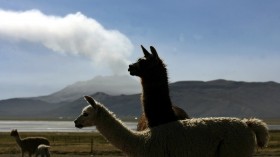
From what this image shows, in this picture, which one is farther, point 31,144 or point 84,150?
point 84,150

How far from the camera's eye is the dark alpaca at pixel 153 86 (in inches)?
298

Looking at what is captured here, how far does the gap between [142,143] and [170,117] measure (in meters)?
0.81

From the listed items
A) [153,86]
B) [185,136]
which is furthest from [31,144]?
[185,136]

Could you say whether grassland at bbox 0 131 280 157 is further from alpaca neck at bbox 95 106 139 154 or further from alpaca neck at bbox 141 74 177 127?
alpaca neck at bbox 95 106 139 154

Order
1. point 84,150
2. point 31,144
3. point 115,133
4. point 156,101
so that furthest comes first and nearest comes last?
point 84,150
point 31,144
point 156,101
point 115,133

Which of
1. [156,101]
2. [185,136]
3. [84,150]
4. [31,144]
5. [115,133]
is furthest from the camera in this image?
[84,150]

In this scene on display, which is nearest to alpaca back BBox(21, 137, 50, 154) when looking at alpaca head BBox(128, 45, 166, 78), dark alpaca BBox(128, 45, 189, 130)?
dark alpaca BBox(128, 45, 189, 130)

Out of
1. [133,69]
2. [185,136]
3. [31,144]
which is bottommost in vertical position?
[31,144]

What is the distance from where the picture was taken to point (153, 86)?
768 centimetres

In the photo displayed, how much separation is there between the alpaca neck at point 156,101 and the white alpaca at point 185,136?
0.39 m

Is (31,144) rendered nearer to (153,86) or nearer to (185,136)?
(153,86)

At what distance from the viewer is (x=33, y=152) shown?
21.8m

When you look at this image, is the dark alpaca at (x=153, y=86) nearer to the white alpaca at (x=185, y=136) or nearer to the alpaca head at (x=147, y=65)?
the alpaca head at (x=147, y=65)

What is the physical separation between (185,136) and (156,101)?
3.19ft
